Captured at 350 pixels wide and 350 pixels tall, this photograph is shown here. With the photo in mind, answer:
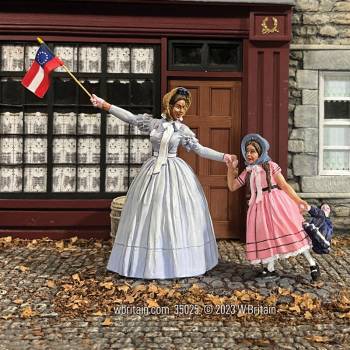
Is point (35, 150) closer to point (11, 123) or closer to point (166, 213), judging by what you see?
point (11, 123)

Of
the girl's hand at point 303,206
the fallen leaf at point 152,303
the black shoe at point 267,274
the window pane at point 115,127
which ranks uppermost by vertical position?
the window pane at point 115,127

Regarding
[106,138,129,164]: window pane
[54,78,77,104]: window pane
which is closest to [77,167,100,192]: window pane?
[106,138,129,164]: window pane

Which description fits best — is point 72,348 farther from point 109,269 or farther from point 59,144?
point 59,144

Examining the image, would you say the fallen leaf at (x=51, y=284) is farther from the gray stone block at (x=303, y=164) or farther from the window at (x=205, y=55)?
the gray stone block at (x=303, y=164)

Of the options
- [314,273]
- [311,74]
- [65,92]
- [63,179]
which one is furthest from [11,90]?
[314,273]

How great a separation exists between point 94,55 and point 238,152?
100 inches

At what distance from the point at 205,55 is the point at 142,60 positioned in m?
0.92

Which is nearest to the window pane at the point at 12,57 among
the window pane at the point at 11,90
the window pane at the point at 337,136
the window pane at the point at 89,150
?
the window pane at the point at 11,90

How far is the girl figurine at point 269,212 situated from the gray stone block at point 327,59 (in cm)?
294

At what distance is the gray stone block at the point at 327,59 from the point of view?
7.59 m

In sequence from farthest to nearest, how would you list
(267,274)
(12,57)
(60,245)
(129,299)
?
(12,57) < (60,245) < (267,274) < (129,299)

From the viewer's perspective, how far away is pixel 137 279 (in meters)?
5.31

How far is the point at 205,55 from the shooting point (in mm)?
7520

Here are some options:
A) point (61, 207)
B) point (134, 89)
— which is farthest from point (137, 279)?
point (134, 89)
